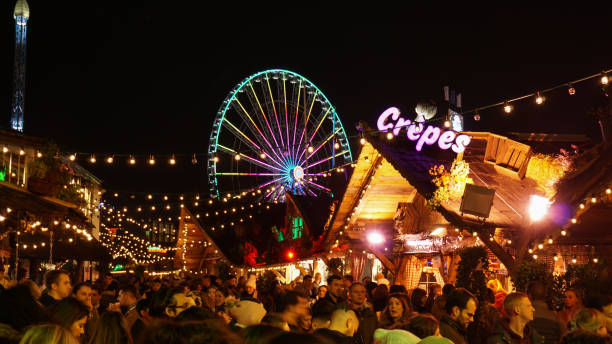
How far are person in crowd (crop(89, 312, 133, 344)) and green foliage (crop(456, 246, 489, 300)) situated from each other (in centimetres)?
906

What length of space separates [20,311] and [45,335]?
1.49 metres

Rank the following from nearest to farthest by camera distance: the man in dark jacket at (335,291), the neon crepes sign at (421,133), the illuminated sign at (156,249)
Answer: the man in dark jacket at (335,291) < the neon crepes sign at (421,133) < the illuminated sign at (156,249)

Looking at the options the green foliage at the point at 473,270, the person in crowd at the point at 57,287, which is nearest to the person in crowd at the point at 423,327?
the person in crowd at the point at 57,287

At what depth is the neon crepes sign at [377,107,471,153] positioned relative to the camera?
14.4m

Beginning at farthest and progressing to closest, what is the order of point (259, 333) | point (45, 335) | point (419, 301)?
1. point (419, 301)
2. point (45, 335)
3. point (259, 333)

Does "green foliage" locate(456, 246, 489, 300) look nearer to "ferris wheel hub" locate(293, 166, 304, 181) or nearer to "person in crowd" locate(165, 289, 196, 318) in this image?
"person in crowd" locate(165, 289, 196, 318)

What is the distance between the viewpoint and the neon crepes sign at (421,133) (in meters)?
14.4

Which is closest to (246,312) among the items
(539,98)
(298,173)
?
(539,98)

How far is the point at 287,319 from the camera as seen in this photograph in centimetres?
512

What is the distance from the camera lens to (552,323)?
7277mm

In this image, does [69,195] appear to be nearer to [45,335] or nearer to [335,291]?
[335,291]

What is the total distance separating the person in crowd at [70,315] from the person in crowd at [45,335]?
4.39ft

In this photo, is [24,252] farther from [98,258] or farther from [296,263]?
[296,263]

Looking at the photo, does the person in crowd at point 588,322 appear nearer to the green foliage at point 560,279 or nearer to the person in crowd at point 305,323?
the person in crowd at point 305,323
